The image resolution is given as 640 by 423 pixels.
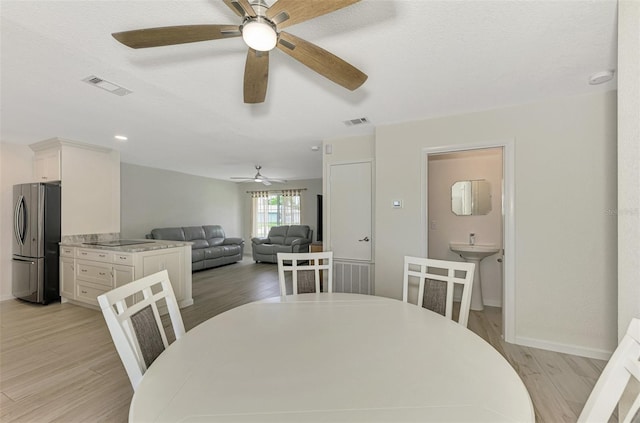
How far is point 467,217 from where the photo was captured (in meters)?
3.91

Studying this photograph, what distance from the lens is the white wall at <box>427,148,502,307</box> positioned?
3742 mm

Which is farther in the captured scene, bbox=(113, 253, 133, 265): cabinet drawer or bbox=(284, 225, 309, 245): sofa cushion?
bbox=(284, 225, 309, 245): sofa cushion

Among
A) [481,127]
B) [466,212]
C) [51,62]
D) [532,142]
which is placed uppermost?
[51,62]

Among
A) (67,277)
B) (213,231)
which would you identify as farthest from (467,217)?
(213,231)

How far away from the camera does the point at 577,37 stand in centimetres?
163

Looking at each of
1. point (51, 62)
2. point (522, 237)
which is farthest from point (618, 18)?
point (51, 62)

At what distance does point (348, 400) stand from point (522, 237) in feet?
8.37

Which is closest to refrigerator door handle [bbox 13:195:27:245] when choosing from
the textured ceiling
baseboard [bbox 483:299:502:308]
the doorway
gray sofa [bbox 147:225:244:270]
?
the textured ceiling

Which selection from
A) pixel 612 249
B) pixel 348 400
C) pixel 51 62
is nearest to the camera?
pixel 348 400

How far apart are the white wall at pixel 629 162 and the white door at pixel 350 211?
2.39m

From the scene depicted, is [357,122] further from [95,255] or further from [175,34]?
[95,255]

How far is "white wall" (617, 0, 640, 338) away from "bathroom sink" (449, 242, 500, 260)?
7.51 ft

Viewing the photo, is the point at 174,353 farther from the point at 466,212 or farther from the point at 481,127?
the point at 466,212

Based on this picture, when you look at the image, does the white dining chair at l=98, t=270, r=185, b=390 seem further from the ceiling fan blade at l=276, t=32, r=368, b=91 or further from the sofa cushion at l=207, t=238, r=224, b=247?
the sofa cushion at l=207, t=238, r=224, b=247
